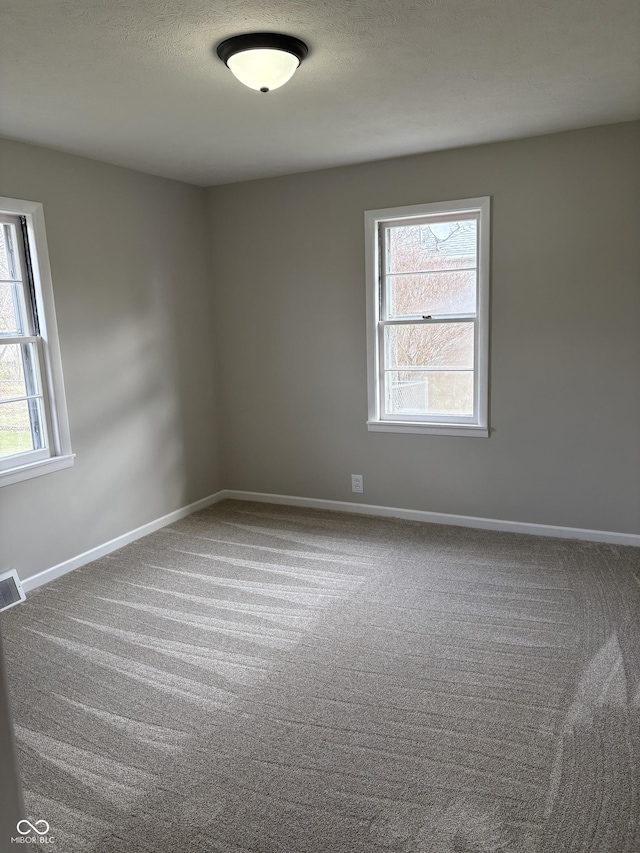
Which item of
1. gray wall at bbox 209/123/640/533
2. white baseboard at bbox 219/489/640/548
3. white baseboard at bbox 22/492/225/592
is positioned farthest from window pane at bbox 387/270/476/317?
white baseboard at bbox 22/492/225/592

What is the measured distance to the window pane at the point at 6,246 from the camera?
3443 millimetres

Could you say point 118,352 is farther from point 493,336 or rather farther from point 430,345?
point 493,336

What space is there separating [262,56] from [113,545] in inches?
120

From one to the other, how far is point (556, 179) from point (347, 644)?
2.91 m

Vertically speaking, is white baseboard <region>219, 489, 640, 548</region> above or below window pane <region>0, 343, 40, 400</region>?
below

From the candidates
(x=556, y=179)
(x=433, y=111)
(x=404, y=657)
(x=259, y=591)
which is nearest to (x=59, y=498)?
(x=259, y=591)

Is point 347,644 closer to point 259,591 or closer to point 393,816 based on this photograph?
point 259,591

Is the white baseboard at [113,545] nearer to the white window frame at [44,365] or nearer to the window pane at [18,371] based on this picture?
the white window frame at [44,365]

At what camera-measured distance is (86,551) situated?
3.91 meters

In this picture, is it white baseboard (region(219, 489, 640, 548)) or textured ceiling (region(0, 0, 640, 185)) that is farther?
white baseboard (region(219, 489, 640, 548))

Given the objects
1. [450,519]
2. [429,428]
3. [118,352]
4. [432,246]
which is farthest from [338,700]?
[432,246]

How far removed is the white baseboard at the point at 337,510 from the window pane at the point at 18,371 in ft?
3.47

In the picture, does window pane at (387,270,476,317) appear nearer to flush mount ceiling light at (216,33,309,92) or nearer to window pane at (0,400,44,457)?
flush mount ceiling light at (216,33,309,92)

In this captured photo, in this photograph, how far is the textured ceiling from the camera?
2.07 metres
